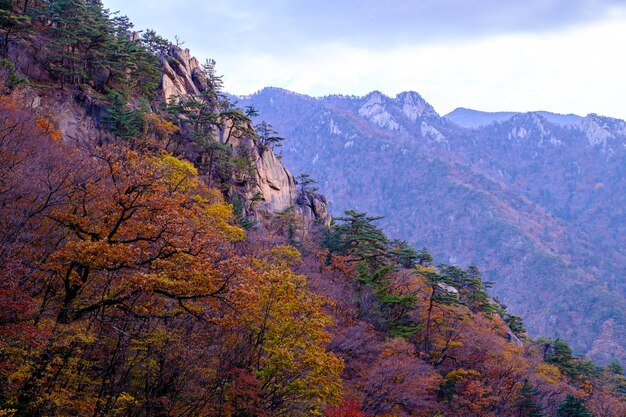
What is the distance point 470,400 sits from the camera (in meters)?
34.5

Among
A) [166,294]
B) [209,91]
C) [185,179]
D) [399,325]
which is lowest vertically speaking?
[399,325]

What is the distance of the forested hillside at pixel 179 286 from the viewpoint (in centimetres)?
1517

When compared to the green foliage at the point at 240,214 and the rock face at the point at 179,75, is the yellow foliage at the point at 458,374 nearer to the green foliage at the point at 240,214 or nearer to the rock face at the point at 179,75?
the green foliage at the point at 240,214

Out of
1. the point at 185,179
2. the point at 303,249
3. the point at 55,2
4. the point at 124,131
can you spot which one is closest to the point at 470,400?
the point at 303,249

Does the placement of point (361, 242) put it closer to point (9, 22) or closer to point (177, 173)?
point (177, 173)

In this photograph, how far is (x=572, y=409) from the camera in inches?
1459

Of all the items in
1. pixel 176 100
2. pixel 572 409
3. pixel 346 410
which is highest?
pixel 176 100

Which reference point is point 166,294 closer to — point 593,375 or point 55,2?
point 55,2

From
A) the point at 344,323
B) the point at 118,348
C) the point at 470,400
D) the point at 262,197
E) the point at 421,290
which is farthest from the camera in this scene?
the point at 262,197

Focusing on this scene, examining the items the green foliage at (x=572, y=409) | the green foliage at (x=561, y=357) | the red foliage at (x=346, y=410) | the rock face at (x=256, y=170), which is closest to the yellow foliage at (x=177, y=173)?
the red foliage at (x=346, y=410)

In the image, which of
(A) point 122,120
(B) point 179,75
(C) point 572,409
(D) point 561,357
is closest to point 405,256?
(D) point 561,357

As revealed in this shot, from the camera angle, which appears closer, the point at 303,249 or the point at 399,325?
the point at 399,325

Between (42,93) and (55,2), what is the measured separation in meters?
9.48

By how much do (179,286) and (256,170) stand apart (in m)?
39.3
